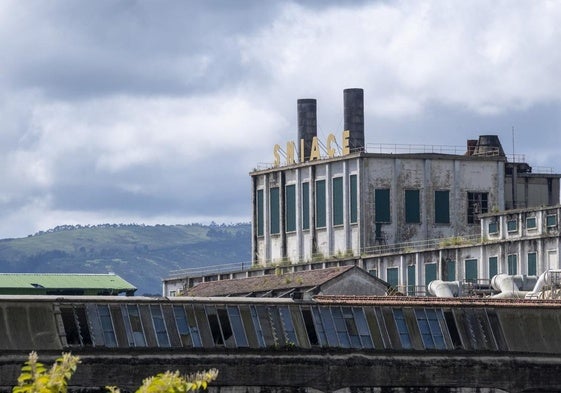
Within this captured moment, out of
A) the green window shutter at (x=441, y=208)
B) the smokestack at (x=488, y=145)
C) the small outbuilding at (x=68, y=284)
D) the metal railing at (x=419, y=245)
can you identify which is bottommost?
the small outbuilding at (x=68, y=284)

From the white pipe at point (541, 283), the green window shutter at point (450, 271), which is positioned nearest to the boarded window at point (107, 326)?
the white pipe at point (541, 283)

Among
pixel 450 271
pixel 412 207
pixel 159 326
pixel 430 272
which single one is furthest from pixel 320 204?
pixel 159 326

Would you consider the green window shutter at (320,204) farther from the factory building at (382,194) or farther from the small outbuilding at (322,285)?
the small outbuilding at (322,285)

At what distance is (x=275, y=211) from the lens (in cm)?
13388

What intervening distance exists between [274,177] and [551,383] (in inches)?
2692

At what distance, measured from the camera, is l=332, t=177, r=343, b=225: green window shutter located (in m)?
126

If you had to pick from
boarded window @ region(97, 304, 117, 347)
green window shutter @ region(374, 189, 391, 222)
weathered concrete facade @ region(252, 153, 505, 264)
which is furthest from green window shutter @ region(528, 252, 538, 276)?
boarded window @ region(97, 304, 117, 347)

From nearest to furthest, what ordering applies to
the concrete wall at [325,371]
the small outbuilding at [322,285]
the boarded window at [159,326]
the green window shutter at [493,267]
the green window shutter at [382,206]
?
the concrete wall at [325,371] < the boarded window at [159,326] < the small outbuilding at [322,285] < the green window shutter at [493,267] < the green window shutter at [382,206]

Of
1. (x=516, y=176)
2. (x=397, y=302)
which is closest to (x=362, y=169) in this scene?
(x=516, y=176)

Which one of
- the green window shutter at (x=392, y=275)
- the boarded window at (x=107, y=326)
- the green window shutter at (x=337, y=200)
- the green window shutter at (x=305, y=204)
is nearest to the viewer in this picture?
the boarded window at (x=107, y=326)

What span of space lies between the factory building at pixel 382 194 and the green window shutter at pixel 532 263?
1830 centimetres

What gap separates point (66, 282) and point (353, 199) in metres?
25.2

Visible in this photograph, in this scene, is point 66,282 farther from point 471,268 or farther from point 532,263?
point 532,263

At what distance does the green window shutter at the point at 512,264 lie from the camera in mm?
106000
